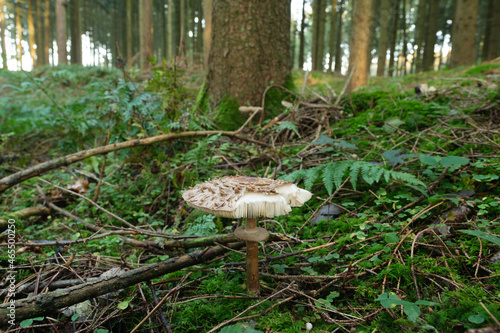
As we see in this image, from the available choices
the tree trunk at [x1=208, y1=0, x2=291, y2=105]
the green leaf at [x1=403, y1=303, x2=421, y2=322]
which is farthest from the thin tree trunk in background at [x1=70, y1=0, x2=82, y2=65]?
the green leaf at [x1=403, y1=303, x2=421, y2=322]

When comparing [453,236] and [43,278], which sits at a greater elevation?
[453,236]

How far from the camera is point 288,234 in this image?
7.91 ft

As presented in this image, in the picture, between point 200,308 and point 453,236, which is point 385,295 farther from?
point 200,308

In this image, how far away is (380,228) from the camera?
2150 millimetres

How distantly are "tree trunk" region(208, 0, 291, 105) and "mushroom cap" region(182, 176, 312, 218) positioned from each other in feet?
10.1

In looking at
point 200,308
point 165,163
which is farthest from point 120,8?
point 200,308

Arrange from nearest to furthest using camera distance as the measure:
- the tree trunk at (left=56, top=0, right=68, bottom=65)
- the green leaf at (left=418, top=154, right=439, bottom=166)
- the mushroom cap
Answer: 1. the mushroom cap
2. the green leaf at (left=418, top=154, right=439, bottom=166)
3. the tree trunk at (left=56, top=0, right=68, bottom=65)

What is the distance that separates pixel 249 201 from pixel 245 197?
5 centimetres

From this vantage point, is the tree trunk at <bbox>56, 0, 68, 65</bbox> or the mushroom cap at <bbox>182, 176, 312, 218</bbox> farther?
the tree trunk at <bbox>56, 0, 68, 65</bbox>

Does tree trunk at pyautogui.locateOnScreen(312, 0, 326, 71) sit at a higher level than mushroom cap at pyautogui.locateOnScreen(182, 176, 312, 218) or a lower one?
higher

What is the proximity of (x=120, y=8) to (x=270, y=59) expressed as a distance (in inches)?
1274

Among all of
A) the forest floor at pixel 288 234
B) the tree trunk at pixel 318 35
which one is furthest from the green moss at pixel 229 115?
the tree trunk at pixel 318 35

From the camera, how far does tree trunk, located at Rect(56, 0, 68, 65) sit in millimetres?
13994

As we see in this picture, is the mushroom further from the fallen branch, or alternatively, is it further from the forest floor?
the fallen branch
